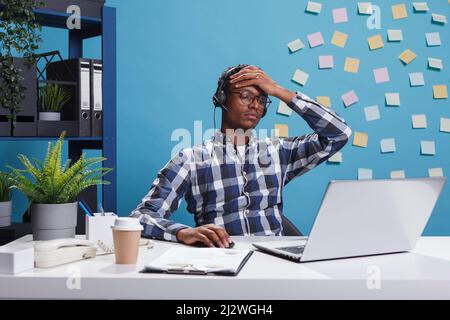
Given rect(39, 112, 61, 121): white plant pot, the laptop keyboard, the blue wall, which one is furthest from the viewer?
the blue wall

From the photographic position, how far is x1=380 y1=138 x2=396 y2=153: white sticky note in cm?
307

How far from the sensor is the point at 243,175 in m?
2.15

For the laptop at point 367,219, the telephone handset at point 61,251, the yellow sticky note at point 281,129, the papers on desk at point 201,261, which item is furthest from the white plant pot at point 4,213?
the yellow sticky note at point 281,129

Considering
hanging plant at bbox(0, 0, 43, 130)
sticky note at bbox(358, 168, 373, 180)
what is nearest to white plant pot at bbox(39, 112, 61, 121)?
hanging plant at bbox(0, 0, 43, 130)

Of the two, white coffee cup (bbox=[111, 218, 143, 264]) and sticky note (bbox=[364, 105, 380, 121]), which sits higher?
sticky note (bbox=[364, 105, 380, 121])

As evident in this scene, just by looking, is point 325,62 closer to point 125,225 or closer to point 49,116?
point 49,116

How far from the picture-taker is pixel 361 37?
306cm

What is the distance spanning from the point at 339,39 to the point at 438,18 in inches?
21.1

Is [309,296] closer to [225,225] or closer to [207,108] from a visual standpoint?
[225,225]

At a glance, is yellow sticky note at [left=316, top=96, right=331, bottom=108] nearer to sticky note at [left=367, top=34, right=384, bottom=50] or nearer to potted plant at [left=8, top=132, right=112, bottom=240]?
sticky note at [left=367, top=34, right=384, bottom=50]

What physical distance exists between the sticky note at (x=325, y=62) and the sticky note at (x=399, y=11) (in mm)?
407

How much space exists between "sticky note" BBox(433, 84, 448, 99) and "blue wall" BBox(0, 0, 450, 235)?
3 cm

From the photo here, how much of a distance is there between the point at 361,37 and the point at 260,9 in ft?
1.77

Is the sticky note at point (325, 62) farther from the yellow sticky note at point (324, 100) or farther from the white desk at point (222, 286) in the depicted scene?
the white desk at point (222, 286)
